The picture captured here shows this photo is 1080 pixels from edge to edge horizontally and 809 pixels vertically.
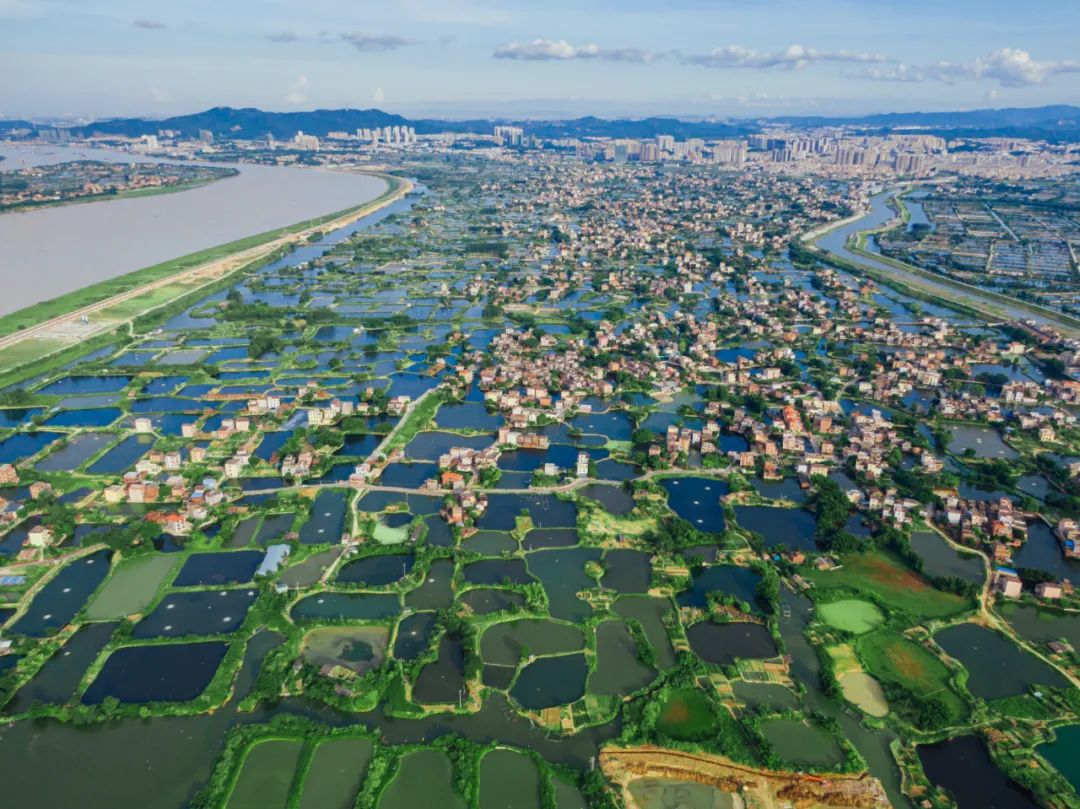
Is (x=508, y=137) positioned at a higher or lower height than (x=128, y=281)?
higher

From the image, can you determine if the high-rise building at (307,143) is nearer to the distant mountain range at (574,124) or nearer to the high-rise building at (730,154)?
the distant mountain range at (574,124)

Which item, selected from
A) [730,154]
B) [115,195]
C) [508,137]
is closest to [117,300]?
[115,195]

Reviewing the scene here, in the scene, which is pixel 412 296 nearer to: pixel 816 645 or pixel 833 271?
pixel 833 271

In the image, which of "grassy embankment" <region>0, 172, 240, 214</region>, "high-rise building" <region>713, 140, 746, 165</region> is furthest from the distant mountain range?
"grassy embankment" <region>0, 172, 240, 214</region>

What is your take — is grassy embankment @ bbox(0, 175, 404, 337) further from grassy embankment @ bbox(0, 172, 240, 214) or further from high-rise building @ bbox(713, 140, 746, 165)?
high-rise building @ bbox(713, 140, 746, 165)

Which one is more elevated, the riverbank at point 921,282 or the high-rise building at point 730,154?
the high-rise building at point 730,154

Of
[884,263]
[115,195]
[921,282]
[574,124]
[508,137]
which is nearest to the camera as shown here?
[921,282]

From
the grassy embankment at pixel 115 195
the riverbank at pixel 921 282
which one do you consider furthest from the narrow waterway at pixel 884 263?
the grassy embankment at pixel 115 195

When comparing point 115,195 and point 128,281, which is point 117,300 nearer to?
point 128,281

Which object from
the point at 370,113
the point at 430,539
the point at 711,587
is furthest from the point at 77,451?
the point at 370,113
